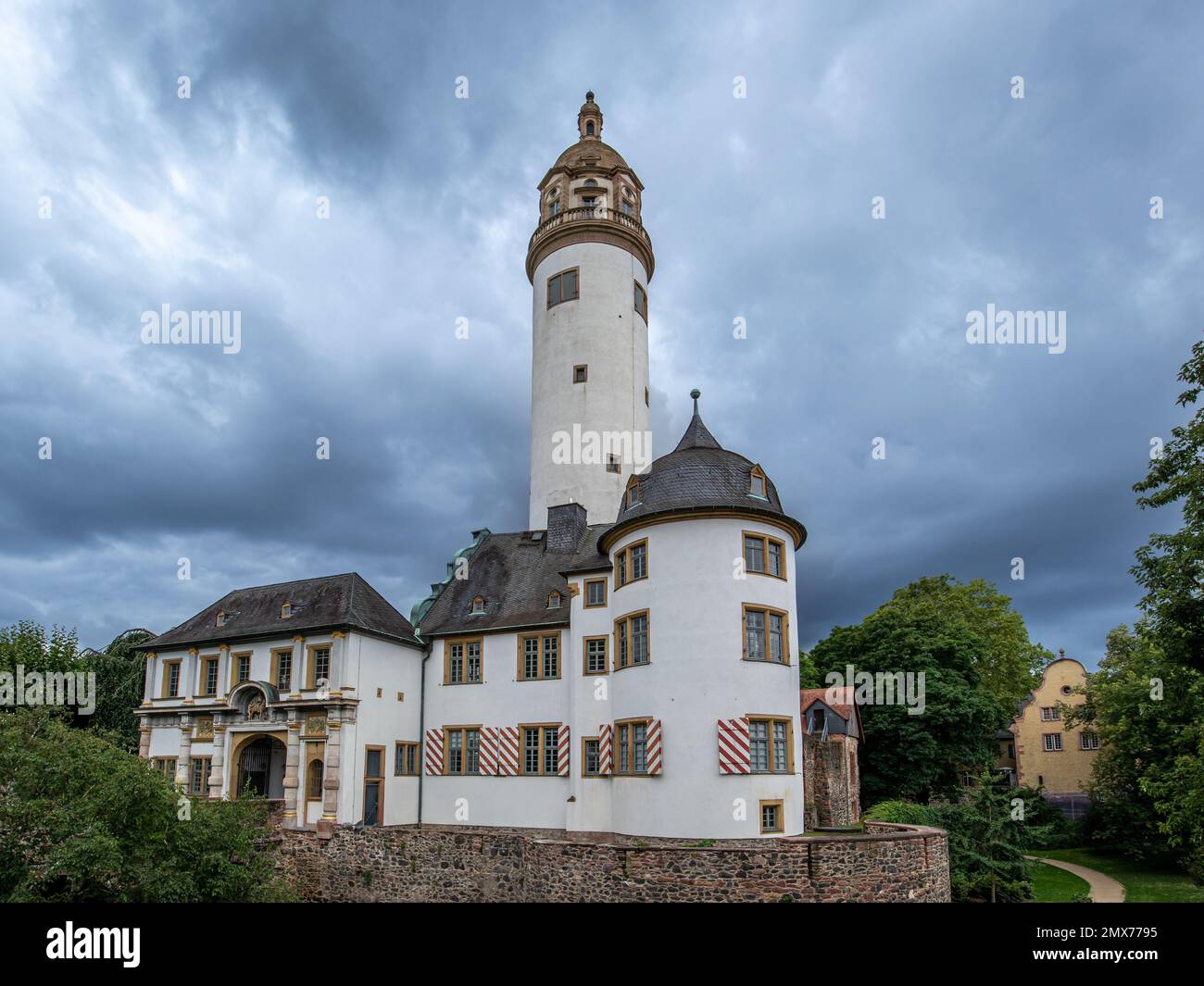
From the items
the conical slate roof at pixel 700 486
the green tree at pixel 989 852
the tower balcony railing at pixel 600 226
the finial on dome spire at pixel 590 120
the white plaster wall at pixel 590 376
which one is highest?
the finial on dome spire at pixel 590 120

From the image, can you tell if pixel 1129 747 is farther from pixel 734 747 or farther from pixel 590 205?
pixel 590 205

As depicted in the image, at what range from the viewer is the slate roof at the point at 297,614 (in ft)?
93.2

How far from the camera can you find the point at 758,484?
2406 centimetres

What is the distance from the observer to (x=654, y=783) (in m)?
22.3

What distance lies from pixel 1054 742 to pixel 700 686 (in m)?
36.4

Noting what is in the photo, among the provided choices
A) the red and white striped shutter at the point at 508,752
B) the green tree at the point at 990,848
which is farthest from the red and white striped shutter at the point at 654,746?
the green tree at the point at 990,848

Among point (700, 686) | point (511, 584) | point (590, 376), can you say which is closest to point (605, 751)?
point (700, 686)

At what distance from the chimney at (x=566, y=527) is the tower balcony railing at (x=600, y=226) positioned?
11.4 m

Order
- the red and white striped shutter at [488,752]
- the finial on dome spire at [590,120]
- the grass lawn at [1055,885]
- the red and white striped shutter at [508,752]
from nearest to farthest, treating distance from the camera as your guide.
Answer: the red and white striped shutter at [508,752], the grass lawn at [1055,885], the red and white striped shutter at [488,752], the finial on dome spire at [590,120]

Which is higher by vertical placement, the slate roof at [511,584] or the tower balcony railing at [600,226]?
the tower balcony railing at [600,226]

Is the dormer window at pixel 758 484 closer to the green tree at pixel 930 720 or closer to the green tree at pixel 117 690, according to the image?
the green tree at pixel 930 720
